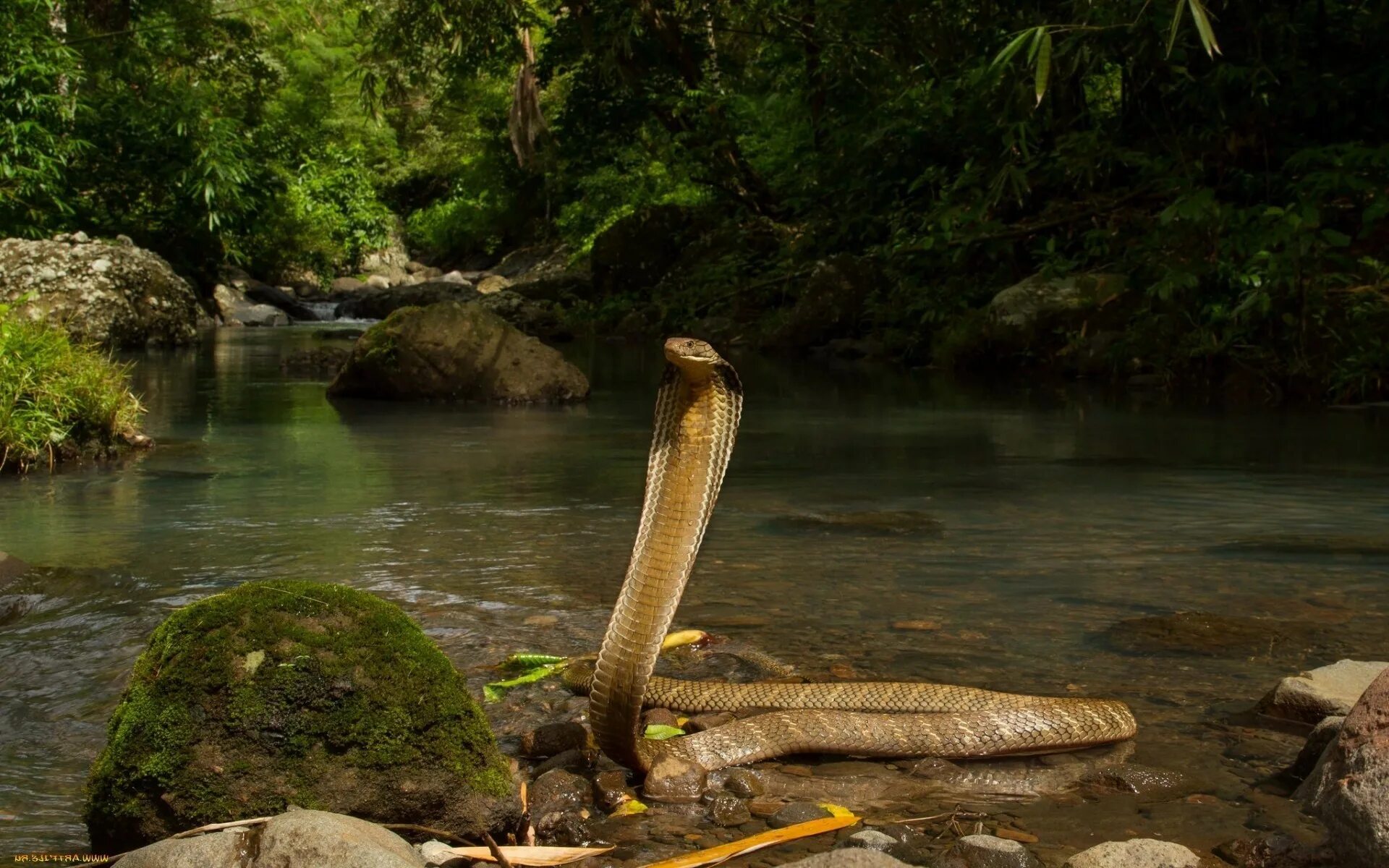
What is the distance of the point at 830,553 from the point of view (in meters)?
6.64

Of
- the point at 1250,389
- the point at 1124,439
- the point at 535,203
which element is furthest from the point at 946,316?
the point at 535,203

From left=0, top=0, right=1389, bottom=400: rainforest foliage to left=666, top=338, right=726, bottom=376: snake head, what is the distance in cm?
490

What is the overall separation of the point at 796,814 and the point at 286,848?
122 cm

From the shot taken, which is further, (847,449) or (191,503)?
(847,449)

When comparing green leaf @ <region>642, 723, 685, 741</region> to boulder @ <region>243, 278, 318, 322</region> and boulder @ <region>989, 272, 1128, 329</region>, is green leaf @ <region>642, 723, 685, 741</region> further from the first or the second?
boulder @ <region>243, 278, 318, 322</region>

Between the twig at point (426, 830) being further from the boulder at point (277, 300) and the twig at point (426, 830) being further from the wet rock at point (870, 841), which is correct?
the boulder at point (277, 300)

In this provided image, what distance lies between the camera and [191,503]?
7867 mm

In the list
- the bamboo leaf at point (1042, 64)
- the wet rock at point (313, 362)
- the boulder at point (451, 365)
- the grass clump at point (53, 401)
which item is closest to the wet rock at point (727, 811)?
the bamboo leaf at point (1042, 64)

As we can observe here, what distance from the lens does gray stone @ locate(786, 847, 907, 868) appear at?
112 inches

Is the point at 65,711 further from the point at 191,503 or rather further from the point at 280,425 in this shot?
the point at 280,425

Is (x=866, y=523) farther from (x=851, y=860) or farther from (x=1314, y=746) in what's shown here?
(x=851, y=860)

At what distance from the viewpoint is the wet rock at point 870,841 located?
10.3ft

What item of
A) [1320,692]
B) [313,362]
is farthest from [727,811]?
[313,362]

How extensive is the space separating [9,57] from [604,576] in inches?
547
